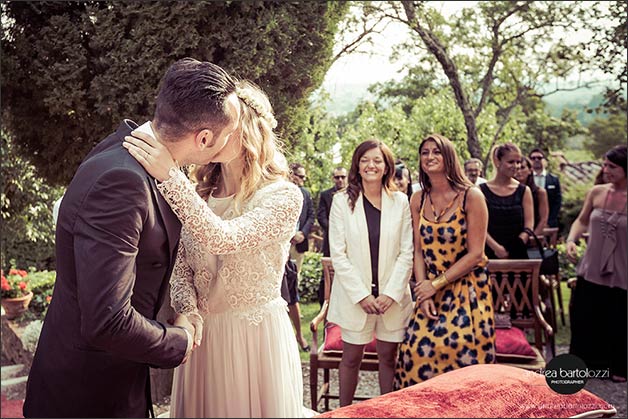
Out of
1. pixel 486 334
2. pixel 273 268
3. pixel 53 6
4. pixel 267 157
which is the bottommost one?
pixel 486 334

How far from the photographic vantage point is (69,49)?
75.9 inches

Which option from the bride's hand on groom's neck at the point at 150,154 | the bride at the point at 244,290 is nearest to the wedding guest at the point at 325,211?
the bride at the point at 244,290

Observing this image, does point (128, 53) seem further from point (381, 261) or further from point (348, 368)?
point (348, 368)

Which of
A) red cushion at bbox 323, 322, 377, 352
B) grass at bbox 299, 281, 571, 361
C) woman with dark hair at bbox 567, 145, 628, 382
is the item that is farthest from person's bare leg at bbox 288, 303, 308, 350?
woman with dark hair at bbox 567, 145, 628, 382

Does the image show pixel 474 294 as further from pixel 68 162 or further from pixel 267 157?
pixel 68 162

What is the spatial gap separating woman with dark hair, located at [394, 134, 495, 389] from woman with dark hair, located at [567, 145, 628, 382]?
4.53ft

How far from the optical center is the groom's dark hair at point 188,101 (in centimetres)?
118

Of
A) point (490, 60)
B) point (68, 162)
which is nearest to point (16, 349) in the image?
point (68, 162)

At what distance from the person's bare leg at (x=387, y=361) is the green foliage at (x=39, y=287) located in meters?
2.24

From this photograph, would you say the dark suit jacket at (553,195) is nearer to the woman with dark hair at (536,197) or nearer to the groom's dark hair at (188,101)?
the woman with dark hair at (536,197)

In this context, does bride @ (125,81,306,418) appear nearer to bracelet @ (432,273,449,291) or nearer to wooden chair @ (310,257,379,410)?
bracelet @ (432,273,449,291)

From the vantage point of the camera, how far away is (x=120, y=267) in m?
1.03

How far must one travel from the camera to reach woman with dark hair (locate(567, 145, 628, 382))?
134 inches

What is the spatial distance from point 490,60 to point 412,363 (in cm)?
198
